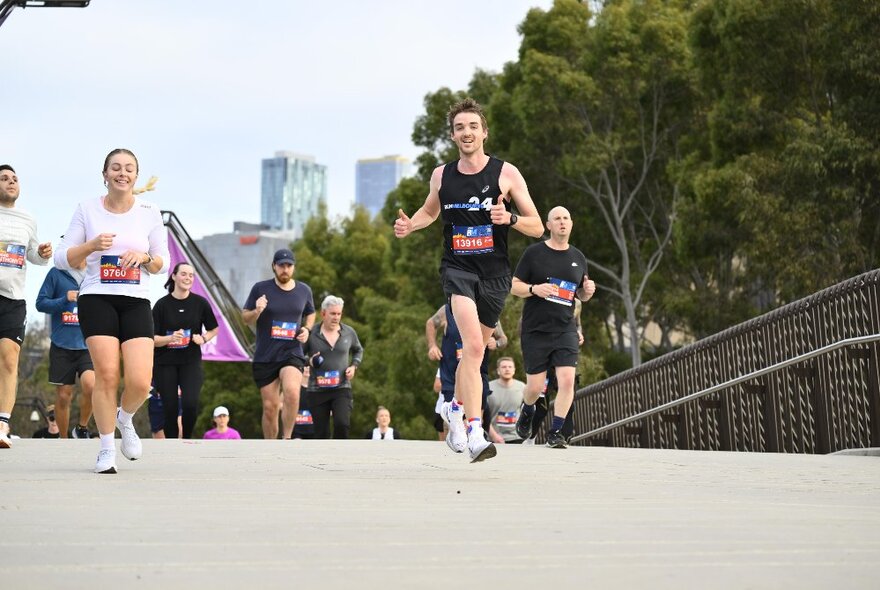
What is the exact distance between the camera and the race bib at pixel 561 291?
13.0 m

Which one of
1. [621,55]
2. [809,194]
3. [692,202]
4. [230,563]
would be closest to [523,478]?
[230,563]

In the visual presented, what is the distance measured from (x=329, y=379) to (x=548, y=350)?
176 inches

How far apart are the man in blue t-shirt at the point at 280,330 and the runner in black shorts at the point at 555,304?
10.9ft

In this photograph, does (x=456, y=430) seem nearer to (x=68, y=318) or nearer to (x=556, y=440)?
(x=556, y=440)

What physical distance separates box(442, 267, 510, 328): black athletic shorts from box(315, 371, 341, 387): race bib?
7809 millimetres

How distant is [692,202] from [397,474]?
2648 cm

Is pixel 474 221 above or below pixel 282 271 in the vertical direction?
below

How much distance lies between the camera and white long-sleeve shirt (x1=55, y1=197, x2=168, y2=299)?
853 centimetres

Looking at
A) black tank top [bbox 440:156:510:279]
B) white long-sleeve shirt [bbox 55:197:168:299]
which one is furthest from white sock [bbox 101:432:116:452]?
black tank top [bbox 440:156:510:279]

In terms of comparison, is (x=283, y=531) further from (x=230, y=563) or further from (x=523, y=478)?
(x=523, y=478)

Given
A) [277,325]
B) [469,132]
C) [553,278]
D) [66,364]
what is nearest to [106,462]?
[469,132]

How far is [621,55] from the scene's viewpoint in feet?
122

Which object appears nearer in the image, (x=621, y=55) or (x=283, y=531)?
(x=283, y=531)

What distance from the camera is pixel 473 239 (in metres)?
9.13
